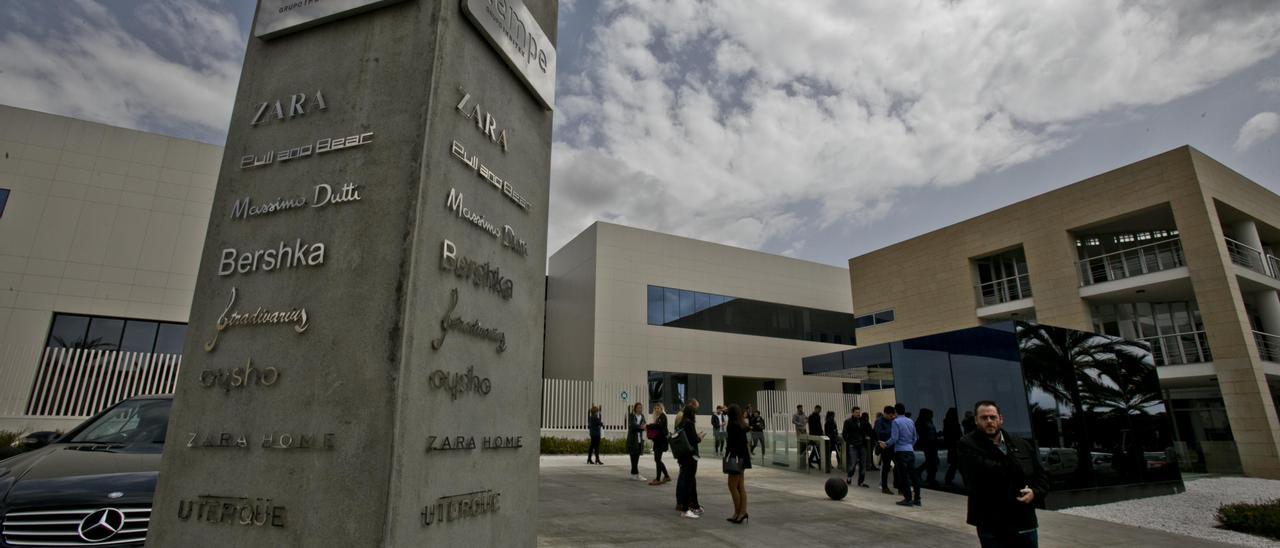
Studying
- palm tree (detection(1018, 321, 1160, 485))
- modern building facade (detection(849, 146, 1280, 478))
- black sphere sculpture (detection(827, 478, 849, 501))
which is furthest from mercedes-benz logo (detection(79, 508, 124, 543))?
modern building facade (detection(849, 146, 1280, 478))

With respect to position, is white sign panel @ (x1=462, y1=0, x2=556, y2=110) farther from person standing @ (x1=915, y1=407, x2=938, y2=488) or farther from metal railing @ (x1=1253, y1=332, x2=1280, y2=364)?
metal railing @ (x1=1253, y1=332, x2=1280, y2=364)

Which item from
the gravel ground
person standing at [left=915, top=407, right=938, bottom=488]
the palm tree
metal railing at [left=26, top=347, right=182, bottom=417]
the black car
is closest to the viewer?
the black car

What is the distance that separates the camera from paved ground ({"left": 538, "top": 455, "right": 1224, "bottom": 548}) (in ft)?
23.8

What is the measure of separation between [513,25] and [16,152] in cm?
2457

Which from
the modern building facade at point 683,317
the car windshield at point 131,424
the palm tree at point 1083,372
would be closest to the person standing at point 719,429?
the modern building facade at point 683,317

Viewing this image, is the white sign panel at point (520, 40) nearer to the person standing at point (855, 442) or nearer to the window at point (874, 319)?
the person standing at point (855, 442)

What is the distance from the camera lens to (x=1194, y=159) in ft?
62.9

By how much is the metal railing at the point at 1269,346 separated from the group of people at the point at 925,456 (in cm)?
1438

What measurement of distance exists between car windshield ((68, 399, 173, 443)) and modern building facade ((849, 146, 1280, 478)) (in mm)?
25485

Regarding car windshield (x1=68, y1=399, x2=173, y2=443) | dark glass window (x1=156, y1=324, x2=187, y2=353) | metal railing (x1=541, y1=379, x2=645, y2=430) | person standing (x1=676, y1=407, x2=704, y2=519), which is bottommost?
person standing (x1=676, y1=407, x2=704, y2=519)

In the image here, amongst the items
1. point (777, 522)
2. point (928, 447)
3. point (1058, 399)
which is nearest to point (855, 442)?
point (928, 447)

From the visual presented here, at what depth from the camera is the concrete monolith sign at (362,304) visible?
2.80 m

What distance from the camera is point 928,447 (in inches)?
513

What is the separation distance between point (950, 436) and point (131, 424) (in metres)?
13.9
